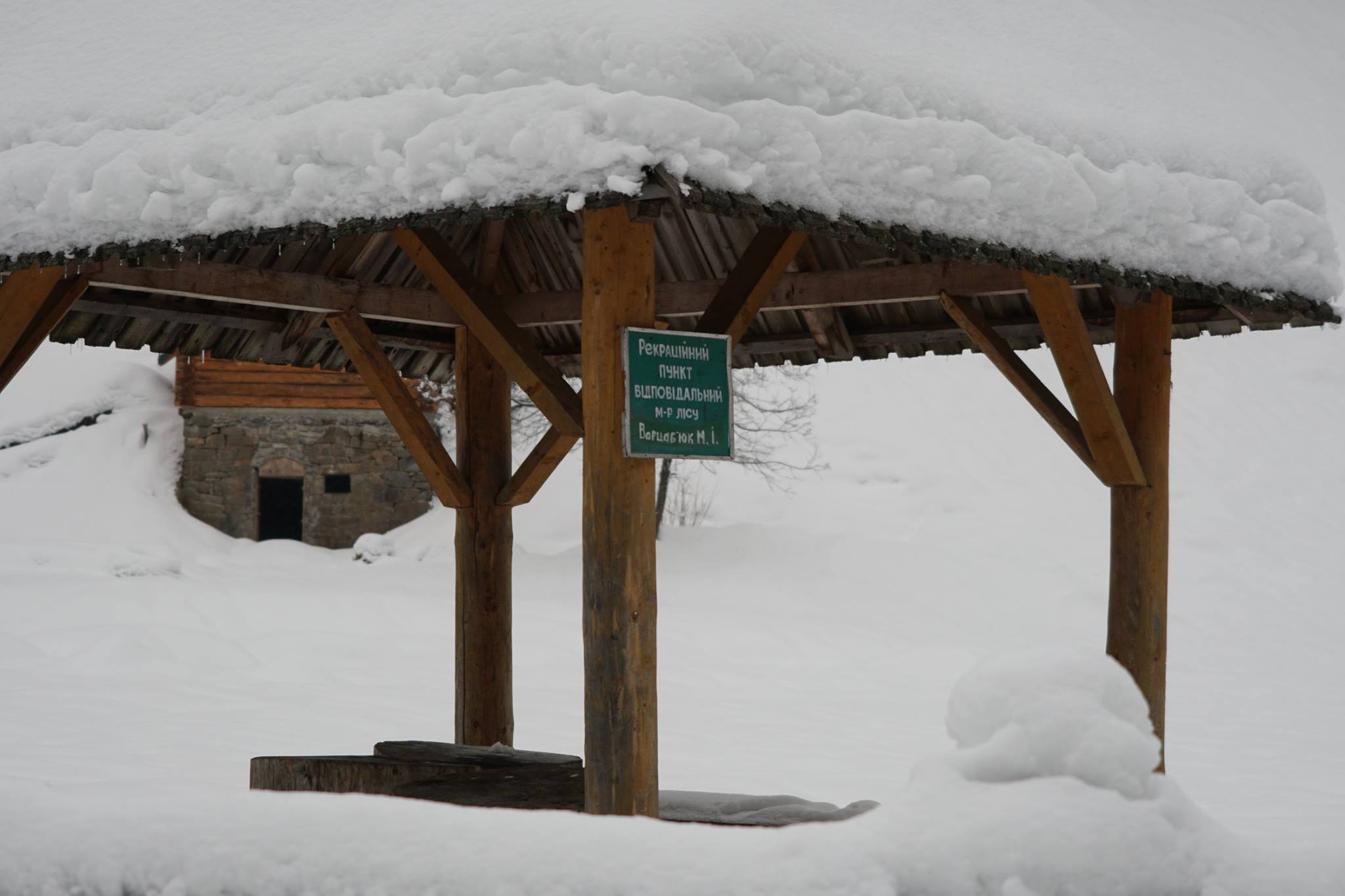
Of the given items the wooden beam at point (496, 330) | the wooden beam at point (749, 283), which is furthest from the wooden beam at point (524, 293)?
the wooden beam at point (749, 283)

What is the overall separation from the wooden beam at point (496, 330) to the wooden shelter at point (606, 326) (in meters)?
0.01

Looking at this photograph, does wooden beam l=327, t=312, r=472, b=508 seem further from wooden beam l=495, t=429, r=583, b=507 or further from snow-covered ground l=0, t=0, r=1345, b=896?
snow-covered ground l=0, t=0, r=1345, b=896

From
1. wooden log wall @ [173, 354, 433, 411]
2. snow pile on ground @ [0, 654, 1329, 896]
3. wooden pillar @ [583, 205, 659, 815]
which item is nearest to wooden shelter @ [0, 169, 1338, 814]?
wooden pillar @ [583, 205, 659, 815]

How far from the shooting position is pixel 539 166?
4.59 metres

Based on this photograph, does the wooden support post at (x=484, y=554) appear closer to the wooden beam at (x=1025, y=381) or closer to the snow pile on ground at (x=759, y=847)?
the wooden beam at (x=1025, y=381)

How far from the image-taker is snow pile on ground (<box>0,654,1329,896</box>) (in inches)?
109

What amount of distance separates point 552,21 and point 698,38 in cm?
52

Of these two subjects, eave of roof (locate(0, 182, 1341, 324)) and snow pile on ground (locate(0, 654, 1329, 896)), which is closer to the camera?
snow pile on ground (locate(0, 654, 1329, 896))

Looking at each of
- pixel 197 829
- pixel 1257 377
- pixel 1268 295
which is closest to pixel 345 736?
pixel 1268 295

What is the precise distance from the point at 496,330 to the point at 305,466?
18.5m

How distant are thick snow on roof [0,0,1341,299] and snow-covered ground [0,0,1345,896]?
6.73 ft

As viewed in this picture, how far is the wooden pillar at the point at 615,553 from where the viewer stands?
16.1 ft

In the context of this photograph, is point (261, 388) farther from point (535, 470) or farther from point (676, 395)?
point (676, 395)

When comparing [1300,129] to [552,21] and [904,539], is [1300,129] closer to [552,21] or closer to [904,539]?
[904,539]
